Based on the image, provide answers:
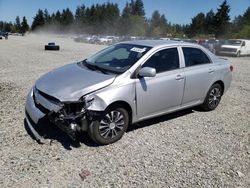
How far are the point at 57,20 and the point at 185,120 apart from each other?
114750 mm

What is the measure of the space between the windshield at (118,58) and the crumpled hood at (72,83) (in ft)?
0.85

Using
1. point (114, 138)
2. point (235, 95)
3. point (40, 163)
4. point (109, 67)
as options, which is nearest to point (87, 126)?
point (114, 138)

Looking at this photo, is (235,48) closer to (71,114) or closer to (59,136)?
(59,136)

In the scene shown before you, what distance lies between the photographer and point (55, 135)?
4.49 metres

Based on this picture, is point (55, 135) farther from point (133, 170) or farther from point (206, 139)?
point (206, 139)

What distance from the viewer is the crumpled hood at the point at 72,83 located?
3.94 metres

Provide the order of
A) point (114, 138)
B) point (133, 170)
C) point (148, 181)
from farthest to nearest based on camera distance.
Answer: point (114, 138) < point (133, 170) < point (148, 181)

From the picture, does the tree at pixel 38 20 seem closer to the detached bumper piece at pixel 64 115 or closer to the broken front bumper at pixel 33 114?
the broken front bumper at pixel 33 114

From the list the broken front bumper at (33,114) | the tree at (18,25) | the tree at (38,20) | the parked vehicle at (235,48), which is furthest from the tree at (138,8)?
the broken front bumper at (33,114)

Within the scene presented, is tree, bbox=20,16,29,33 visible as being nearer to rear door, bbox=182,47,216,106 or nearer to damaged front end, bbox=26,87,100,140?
rear door, bbox=182,47,216,106

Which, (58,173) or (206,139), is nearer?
(58,173)

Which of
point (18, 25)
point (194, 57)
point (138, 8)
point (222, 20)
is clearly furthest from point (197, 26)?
point (18, 25)

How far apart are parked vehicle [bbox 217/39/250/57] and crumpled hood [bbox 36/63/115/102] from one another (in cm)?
2154

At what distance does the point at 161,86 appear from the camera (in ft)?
15.6
